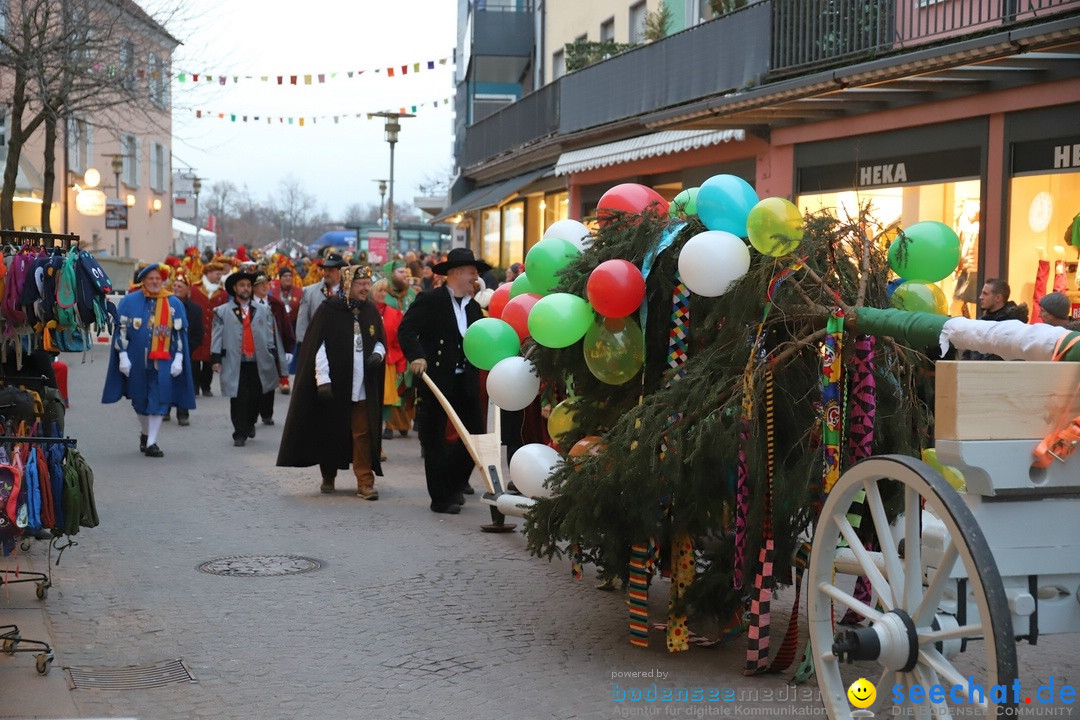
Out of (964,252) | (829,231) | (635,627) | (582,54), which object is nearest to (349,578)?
(635,627)

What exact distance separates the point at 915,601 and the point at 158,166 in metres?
50.4

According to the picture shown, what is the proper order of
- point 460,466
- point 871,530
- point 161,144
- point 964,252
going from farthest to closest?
1. point 161,144
2. point 964,252
3. point 460,466
4. point 871,530

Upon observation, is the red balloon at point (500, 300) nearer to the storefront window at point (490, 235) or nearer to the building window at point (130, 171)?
the storefront window at point (490, 235)

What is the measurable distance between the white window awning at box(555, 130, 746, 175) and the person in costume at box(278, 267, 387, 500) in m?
7.76

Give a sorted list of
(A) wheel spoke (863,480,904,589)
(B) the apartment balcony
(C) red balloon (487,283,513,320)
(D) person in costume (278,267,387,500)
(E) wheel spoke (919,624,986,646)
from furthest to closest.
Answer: (B) the apartment balcony, (D) person in costume (278,267,387,500), (C) red balloon (487,283,513,320), (A) wheel spoke (863,480,904,589), (E) wheel spoke (919,624,986,646)

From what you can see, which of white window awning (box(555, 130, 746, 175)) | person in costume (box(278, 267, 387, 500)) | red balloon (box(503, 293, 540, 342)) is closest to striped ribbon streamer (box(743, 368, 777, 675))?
red balloon (box(503, 293, 540, 342))

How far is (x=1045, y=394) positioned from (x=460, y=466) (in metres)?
6.52

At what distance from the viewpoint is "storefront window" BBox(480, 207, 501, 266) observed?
110ft

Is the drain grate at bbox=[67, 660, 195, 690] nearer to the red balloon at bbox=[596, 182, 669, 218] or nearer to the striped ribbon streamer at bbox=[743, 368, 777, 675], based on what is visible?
the striped ribbon streamer at bbox=[743, 368, 777, 675]

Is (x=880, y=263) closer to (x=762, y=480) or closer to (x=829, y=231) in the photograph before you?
(x=829, y=231)

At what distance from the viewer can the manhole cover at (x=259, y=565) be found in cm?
746

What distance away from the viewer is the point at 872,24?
14047 millimetres

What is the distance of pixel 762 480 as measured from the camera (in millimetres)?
5051

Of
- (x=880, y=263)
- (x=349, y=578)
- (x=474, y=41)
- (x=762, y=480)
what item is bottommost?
(x=349, y=578)
